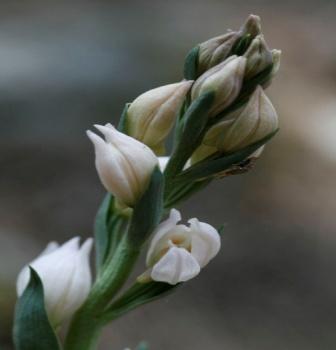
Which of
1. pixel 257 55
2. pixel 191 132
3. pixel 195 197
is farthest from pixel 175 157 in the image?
pixel 195 197

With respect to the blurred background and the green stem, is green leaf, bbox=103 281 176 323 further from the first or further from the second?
the blurred background

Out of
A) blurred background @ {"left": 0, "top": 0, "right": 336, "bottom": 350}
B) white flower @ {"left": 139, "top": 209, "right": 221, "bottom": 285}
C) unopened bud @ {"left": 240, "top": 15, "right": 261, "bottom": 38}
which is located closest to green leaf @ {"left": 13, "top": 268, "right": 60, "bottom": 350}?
white flower @ {"left": 139, "top": 209, "right": 221, "bottom": 285}

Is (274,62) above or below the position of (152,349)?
above

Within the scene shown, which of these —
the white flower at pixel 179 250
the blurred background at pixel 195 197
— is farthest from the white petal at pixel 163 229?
the blurred background at pixel 195 197

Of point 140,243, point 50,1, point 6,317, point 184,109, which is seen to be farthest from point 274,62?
point 50,1

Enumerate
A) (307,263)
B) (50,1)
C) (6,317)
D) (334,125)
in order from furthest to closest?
(50,1), (334,125), (307,263), (6,317)

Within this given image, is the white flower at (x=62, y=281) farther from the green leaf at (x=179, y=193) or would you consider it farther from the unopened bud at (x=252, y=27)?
the unopened bud at (x=252, y=27)

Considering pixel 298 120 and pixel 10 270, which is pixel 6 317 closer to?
pixel 10 270
